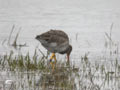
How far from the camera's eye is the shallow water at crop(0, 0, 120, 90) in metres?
11.4

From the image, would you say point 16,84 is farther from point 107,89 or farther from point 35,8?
point 35,8

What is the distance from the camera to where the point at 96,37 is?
13.9m

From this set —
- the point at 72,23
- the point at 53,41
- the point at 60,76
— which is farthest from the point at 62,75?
the point at 72,23

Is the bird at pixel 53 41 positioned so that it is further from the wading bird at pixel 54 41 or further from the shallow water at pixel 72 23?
the shallow water at pixel 72 23

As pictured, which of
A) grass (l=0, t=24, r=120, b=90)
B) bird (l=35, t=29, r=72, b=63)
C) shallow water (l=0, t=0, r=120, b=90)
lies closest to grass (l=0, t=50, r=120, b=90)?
grass (l=0, t=24, r=120, b=90)

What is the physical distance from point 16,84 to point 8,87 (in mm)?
348

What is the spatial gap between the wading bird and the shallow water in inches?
17.9

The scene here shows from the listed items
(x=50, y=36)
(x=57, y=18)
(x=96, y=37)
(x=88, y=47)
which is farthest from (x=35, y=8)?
(x=50, y=36)

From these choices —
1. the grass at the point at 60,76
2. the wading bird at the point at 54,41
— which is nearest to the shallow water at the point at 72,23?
the wading bird at the point at 54,41

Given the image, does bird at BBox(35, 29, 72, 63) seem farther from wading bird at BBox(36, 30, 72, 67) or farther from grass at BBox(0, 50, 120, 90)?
grass at BBox(0, 50, 120, 90)

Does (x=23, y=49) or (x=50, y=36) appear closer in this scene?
(x=50, y=36)

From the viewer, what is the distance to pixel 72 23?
56.1 ft

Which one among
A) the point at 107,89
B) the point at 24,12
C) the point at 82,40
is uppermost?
the point at 24,12

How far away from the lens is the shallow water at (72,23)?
37.3 ft
